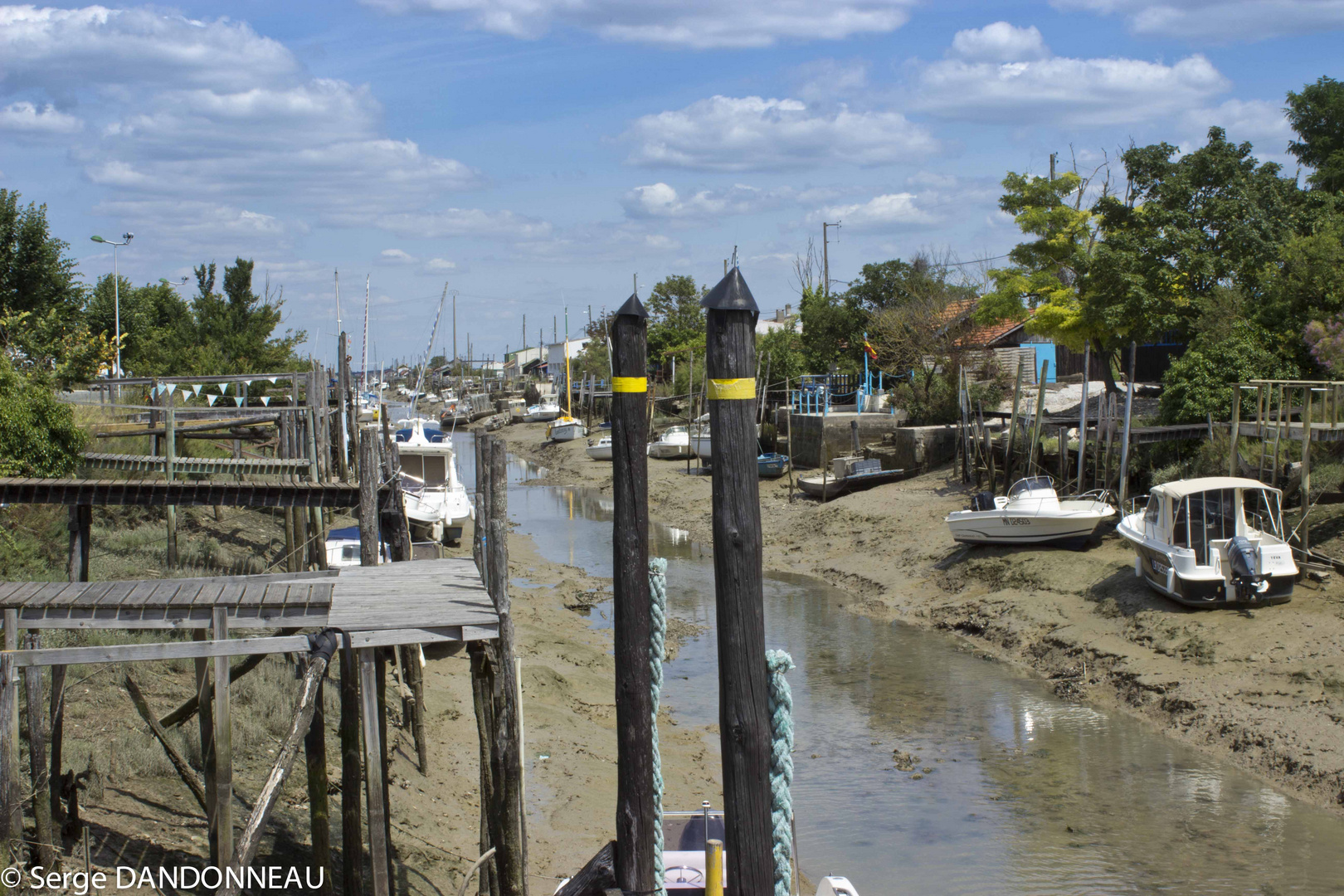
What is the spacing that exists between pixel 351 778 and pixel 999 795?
756cm

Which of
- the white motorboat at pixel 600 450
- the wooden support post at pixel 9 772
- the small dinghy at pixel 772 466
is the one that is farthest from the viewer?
the white motorboat at pixel 600 450

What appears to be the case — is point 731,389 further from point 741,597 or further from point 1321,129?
point 1321,129

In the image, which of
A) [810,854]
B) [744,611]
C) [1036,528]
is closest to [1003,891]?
[810,854]

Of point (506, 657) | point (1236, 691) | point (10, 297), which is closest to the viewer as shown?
point (506, 657)

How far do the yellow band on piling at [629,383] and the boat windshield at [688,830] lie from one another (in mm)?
4333

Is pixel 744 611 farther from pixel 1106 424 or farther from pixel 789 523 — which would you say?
pixel 789 523

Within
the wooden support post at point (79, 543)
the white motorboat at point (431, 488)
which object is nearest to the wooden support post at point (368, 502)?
the wooden support post at point (79, 543)

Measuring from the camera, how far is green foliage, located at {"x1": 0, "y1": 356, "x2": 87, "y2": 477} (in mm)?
12547

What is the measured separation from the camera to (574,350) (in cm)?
10806

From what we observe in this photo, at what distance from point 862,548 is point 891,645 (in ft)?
23.3

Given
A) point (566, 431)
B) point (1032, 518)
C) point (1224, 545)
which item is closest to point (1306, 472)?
point (1224, 545)

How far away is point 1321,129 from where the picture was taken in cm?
2447

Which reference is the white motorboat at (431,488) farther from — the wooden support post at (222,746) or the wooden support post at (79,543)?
the wooden support post at (222,746)

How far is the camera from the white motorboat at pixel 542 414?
7038 centimetres
